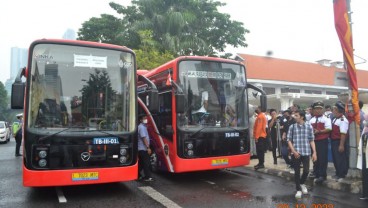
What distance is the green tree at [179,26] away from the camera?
19281mm

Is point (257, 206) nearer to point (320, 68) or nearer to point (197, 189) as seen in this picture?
point (197, 189)

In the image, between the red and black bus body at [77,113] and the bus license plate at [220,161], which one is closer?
the red and black bus body at [77,113]

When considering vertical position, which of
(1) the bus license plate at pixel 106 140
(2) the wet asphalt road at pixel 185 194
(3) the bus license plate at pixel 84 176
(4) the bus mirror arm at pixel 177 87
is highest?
(4) the bus mirror arm at pixel 177 87

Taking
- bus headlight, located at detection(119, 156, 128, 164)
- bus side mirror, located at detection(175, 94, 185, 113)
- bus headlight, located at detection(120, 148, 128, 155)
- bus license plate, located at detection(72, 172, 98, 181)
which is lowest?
bus license plate, located at detection(72, 172, 98, 181)

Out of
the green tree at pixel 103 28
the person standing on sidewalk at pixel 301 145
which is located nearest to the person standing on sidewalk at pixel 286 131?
the person standing on sidewalk at pixel 301 145

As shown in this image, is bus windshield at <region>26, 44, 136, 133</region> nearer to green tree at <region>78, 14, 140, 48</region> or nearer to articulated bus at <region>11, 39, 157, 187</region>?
articulated bus at <region>11, 39, 157, 187</region>

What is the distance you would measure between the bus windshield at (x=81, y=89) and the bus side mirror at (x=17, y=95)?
18cm

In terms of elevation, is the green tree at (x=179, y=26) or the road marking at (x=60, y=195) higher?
the green tree at (x=179, y=26)

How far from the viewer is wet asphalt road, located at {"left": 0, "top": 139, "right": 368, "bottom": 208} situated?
5945mm

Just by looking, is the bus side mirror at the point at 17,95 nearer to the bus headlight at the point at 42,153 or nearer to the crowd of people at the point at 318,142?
the bus headlight at the point at 42,153

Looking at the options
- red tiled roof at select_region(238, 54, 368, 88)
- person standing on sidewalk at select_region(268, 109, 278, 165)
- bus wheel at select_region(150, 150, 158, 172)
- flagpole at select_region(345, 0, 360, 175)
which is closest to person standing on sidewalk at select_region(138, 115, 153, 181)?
bus wheel at select_region(150, 150, 158, 172)

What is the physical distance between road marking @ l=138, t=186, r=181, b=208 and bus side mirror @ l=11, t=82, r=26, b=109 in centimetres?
292

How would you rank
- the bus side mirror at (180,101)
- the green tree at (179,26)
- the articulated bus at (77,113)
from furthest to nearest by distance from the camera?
the green tree at (179,26), the bus side mirror at (180,101), the articulated bus at (77,113)

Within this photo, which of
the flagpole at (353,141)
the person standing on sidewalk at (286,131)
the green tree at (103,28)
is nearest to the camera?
the flagpole at (353,141)
